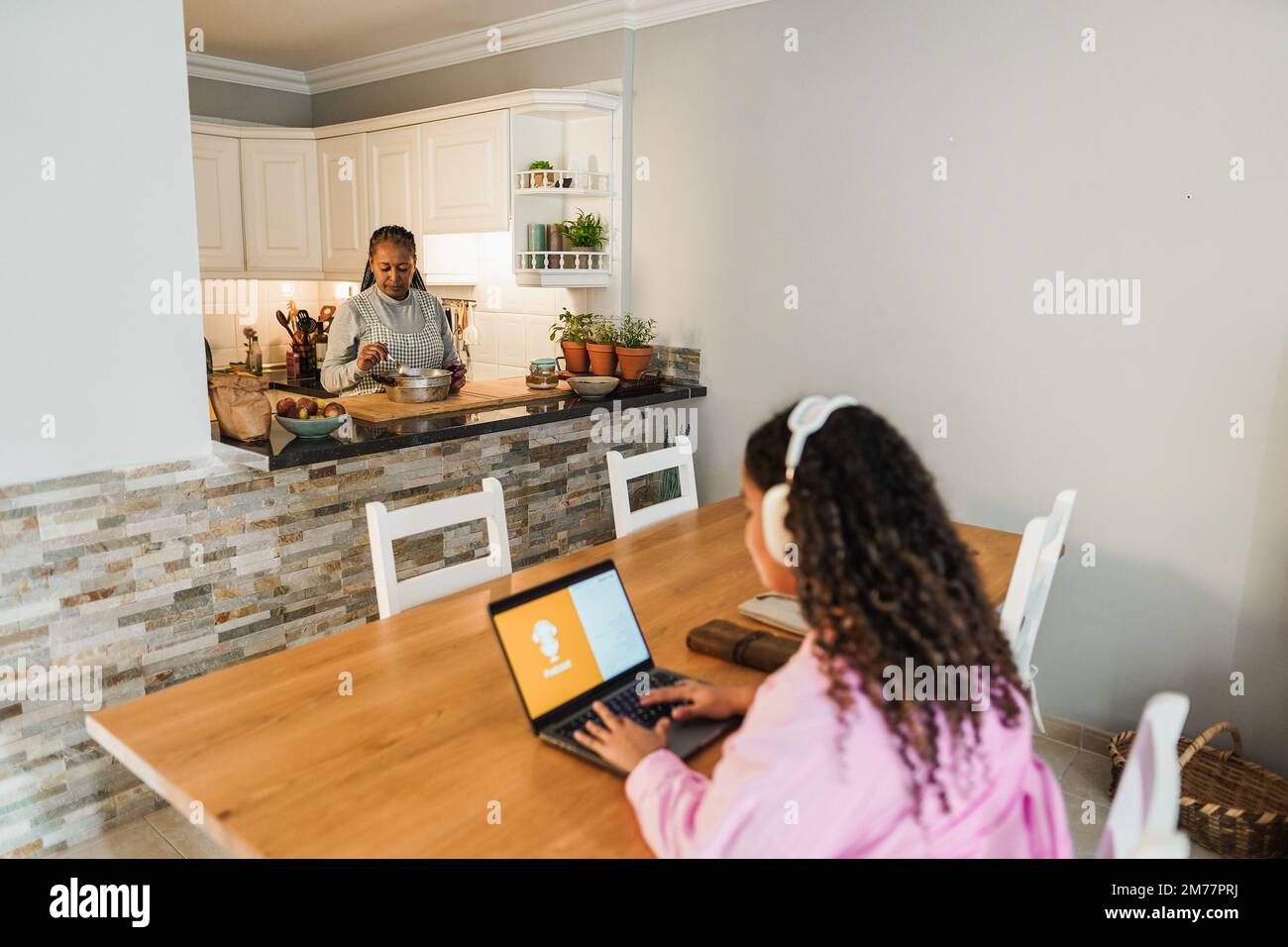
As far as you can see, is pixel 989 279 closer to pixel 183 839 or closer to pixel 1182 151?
pixel 1182 151

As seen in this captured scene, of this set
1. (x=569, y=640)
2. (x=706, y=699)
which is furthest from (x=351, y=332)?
(x=706, y=699)

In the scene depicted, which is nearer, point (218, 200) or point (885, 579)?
point (885, 579)

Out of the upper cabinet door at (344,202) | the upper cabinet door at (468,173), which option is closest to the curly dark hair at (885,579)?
the upper cabinet door at (468,173)

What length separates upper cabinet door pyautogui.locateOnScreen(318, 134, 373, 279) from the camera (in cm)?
475

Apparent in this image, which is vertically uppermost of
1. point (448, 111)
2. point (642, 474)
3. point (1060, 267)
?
point (448, 111)

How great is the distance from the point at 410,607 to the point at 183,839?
41.0 inches

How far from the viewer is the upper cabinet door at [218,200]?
187 inches

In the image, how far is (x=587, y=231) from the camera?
387cm

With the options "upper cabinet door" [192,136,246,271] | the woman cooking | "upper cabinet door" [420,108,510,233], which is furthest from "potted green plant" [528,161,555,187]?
"upper cabinet door" [192,136,246,271]

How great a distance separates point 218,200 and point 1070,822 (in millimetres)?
4766

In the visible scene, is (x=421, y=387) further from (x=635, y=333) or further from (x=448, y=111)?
(x=448, y=111)
